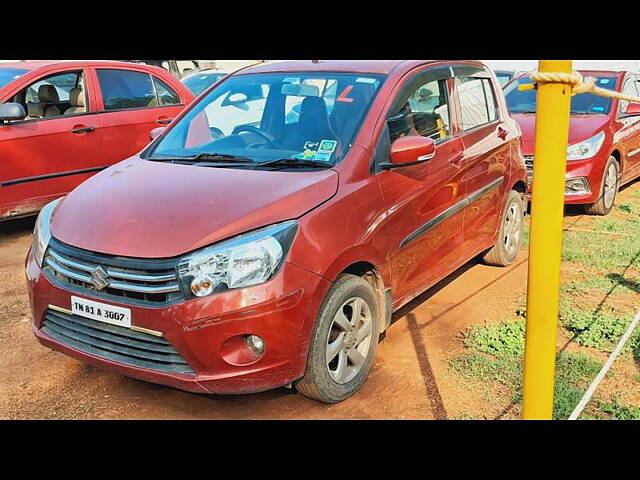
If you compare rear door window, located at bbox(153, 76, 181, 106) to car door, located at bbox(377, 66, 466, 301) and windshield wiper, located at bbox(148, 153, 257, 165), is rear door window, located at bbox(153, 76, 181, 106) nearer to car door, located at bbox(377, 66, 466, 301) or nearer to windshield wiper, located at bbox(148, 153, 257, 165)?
windshield wiper, located at bbox(148, 153, 257, 165)

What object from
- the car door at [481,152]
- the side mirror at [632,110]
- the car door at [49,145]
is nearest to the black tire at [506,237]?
the car door at [481,152]

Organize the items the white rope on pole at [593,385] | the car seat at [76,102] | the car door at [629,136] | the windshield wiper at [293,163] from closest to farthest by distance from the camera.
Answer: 1. the white rope on pole at [593,385]
2. the windshield wiper at [293,163]
3. the car seat at [76,102]
4. the car door at [629,136]

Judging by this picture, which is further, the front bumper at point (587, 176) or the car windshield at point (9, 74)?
the front bumper at point (587, 176)

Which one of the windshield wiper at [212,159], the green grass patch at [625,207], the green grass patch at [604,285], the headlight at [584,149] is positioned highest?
the windshield wiper at [212,159]

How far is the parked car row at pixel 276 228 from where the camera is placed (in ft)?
9.81

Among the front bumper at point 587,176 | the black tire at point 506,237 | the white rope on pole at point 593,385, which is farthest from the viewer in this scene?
the front bumper at point 587,176

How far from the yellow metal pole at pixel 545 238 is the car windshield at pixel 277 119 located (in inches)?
79.7

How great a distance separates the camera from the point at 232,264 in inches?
117

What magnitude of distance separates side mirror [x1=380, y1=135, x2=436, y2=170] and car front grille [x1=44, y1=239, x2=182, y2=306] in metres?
1.46

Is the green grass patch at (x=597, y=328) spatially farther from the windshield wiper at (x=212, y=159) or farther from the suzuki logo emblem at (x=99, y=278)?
the suzuki logo emblem at (x=99, y=278)

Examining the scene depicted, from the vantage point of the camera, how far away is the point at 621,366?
3.72 metres

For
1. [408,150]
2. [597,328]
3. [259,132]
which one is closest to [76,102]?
[259,132]

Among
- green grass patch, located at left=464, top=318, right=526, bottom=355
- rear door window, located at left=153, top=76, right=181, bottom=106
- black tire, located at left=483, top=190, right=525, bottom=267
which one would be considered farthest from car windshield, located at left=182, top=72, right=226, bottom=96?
green grass patch, located at left=464, top=318, right=526, bottom=355
